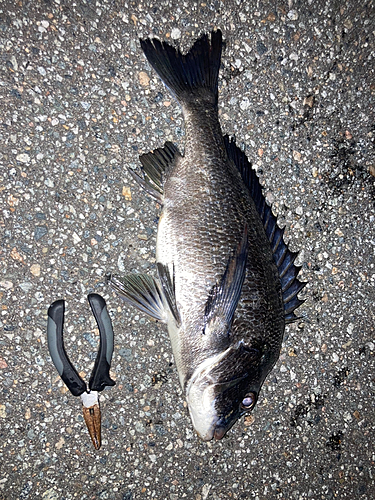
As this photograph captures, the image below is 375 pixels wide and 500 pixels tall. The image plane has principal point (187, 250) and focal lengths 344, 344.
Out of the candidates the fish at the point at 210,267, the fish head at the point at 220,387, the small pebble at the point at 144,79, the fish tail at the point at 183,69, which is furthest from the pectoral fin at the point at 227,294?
the small pebble at the point at 144,79

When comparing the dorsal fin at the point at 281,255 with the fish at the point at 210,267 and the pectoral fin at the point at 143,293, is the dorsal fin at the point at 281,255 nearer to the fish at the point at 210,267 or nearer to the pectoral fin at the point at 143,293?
the fish at the point at 210,267

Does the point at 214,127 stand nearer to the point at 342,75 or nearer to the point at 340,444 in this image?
the point at 342,75

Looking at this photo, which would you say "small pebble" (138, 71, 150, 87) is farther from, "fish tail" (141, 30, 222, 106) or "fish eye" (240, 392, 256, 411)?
"fish eye" (240, 392, 256, 411)

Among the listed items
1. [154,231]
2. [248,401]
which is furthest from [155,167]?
[248,401]

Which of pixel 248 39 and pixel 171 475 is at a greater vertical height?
pixel 248 39

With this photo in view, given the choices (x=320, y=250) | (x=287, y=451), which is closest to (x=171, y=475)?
(x=287, y=451)

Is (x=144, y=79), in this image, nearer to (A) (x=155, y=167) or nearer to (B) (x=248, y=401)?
(A) (x=155, y=167)
